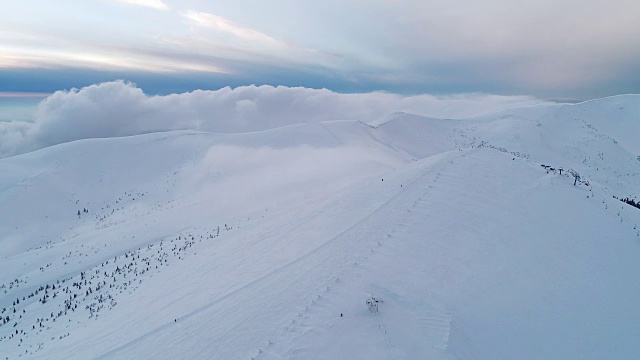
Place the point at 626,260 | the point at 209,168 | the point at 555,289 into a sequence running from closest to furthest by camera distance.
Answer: the point at 555,289
the point at 626,260
the point at 209,168

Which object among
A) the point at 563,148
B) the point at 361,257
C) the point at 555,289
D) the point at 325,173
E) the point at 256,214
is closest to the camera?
the point at 555,289

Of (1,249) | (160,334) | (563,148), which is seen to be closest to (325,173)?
(160,334)

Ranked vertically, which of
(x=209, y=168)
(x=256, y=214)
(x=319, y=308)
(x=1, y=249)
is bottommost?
(x=1, y=249)

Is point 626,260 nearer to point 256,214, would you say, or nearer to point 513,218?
point 513,218

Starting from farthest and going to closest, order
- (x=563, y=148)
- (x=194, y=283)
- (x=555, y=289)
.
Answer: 1. (x=563, y=148)
2. (x=194, y=283)
3. (x=555, y=289)

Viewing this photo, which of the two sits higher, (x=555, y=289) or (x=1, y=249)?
(x=555, y=289)

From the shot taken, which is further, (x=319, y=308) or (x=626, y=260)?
(x=626, y=260)

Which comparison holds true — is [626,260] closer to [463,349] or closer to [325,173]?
[463,349]

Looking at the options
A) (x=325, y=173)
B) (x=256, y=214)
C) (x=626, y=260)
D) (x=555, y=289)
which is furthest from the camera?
(x=325, y=173)

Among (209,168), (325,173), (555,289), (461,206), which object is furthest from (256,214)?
(209,168)
